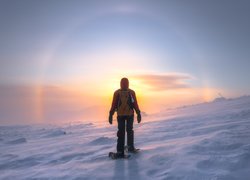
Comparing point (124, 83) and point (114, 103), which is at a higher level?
point (124, 83)

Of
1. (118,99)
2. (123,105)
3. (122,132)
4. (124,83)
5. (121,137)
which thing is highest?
(124,83)

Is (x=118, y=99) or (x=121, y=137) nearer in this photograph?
(x=121, y=137)

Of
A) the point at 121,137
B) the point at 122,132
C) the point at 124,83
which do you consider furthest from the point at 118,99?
the point at 121,137

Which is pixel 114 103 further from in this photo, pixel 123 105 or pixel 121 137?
pixel 121 137

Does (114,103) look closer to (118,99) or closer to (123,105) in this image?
(118,99)

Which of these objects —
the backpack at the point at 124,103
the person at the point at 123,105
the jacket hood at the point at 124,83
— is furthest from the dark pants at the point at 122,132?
the jacket hood at the point at 124,83

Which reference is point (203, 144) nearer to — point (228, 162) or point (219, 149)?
point (219, 149)

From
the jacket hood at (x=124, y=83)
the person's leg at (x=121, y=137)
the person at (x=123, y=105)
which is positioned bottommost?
the person's leg at (x=121, y=137)

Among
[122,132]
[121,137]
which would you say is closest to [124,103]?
[122,132]

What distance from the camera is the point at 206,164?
616 centimetres

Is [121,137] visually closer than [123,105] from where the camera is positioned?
Yes

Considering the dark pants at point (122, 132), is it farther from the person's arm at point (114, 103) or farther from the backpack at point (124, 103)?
the person's arm at point (114, 103)

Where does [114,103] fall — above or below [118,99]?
below

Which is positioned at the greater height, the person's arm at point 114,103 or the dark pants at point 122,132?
the person's arm at point 114,103
